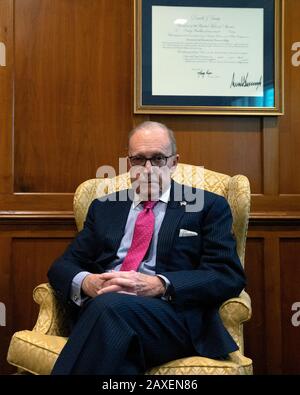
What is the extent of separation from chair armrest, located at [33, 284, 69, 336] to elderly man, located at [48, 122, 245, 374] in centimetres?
4

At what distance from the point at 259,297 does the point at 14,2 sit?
78.4 inches

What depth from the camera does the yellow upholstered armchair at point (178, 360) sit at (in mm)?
1686

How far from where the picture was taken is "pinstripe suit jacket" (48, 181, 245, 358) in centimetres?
180

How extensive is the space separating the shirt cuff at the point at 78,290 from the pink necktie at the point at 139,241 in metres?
0.17

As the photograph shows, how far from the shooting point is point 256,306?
271 cm

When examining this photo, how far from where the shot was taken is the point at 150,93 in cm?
268

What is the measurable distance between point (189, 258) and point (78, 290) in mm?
443

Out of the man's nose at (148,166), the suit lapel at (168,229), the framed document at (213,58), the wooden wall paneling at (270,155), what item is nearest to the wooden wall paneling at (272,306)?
the wooden wall paneling at (270,155)

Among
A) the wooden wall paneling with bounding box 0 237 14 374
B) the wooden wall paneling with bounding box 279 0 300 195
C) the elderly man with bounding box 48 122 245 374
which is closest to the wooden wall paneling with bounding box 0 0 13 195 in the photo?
the wooden wall paneling with bounding box 0 237 14 374

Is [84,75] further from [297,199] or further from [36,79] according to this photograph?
[297,199]

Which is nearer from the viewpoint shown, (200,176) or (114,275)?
(114,275)

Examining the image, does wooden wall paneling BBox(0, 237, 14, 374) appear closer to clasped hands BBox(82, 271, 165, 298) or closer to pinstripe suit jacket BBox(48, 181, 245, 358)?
pinstripe suit jacket BBox(48, 181, 245, 358)

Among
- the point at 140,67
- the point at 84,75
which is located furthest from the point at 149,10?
the point at 84,75

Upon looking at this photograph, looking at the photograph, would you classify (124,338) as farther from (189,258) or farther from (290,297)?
(290,297)
